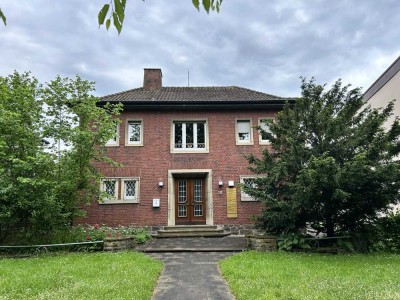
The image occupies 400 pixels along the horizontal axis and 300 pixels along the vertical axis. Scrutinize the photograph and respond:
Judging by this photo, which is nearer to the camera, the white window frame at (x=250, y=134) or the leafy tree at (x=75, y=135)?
the leafy tree at (x=75, y=135)

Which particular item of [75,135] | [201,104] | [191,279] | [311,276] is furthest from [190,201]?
[311,276]

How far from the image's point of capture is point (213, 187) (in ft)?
46.4

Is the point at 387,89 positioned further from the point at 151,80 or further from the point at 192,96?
the point at 151,80

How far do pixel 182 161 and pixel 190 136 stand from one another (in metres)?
1.33

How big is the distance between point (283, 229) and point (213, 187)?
469 cm

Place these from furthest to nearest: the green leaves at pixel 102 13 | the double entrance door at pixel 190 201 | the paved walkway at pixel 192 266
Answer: the double entrance door at pixel 190 201
the paved walkway at pixel 192 266
the green leaves at pixel 102 13

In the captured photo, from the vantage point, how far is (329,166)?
26.1ft

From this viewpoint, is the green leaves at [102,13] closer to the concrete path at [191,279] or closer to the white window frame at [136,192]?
the concrete path at [191,279]

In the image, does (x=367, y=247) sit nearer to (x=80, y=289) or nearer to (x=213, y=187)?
(x=213, y=187)

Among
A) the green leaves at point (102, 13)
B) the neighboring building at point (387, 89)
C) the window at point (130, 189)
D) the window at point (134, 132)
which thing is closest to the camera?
the green leaves at point (102, 13)

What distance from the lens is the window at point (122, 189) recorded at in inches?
546

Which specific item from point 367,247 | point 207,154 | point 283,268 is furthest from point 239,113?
point 283,268

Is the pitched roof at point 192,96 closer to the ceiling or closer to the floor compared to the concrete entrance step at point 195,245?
closer to the ceiling

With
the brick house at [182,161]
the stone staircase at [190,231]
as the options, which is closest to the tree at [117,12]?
the stone staircase at [190,231]
